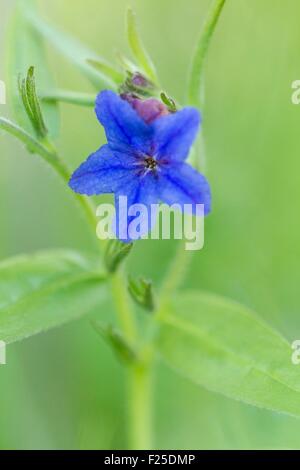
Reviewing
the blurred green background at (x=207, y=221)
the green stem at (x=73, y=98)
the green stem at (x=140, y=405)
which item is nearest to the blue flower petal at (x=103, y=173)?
the green stem at (x=73, y=98)

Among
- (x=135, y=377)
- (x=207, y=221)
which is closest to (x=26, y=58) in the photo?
(x=135, y=377)

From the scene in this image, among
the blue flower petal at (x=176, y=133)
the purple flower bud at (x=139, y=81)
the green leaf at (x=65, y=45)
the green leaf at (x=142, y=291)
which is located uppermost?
the green leaf at (x=65, y=45)

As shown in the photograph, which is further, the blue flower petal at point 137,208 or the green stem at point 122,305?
the green stem at point 122,305

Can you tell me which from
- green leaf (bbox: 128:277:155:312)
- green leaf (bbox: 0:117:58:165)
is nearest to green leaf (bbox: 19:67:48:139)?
green leaf (bbox: 0:117:58:165)

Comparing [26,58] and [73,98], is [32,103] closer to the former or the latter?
[73,98]

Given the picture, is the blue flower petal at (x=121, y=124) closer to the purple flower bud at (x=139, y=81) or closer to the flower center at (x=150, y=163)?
the flower center at (x=150, y=163)

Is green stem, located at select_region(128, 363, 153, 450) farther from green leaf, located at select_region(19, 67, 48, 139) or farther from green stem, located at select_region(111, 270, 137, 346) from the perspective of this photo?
green leaf, located at select_region(19, 67, 48, 139)

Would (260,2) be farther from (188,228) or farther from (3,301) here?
(3,301)
